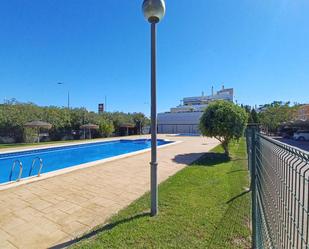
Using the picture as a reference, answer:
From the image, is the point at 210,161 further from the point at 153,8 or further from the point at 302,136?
the point at 302,136

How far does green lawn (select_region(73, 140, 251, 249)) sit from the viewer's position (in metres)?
3.12

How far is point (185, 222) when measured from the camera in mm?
3709

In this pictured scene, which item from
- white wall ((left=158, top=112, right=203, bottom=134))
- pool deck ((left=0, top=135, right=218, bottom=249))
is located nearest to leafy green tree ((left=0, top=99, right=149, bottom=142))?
white wall ((left=158, top=112, right=203, bottom=134))

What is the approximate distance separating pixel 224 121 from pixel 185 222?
7.91 m

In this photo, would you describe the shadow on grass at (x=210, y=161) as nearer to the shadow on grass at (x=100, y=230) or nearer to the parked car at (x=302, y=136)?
the shadow on grass at (x=100, y=230)

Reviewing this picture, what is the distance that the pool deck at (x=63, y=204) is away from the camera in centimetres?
339

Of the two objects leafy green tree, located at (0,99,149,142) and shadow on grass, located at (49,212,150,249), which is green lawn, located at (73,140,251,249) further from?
leafy green tree, located at (0,99,149,142)

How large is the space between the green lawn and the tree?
5237mm

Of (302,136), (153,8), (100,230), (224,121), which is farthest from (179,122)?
(100,230)

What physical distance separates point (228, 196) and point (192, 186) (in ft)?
3.50

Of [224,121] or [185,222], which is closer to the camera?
[185,222]

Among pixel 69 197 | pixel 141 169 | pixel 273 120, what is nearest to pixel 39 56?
pixel 141 169

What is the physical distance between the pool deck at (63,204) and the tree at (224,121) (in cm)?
449

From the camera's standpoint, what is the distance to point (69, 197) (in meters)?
5.08
